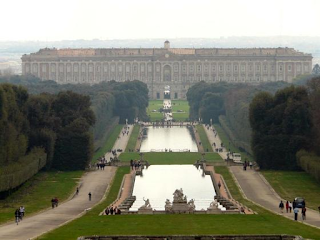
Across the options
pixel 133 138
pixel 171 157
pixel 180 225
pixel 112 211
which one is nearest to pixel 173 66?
pixel 133 138

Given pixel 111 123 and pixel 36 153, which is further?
pixel 111 123

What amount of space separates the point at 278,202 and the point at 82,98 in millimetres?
25796

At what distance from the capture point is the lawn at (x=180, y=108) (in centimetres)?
12075

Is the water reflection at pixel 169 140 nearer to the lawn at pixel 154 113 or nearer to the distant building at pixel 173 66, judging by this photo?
the lawn at pixel 154 113

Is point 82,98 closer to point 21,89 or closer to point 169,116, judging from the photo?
point 21,89

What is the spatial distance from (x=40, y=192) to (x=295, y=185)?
11.7 m

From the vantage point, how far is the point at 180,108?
139625 millimetres

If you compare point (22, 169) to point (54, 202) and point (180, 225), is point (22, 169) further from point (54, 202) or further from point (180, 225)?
point (180, 225)

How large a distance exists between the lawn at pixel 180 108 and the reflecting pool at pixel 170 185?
51081 millimetres

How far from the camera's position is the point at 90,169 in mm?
66875

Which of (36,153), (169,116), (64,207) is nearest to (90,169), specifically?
(36,153)

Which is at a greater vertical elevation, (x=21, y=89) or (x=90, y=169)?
(x=21, y=89)

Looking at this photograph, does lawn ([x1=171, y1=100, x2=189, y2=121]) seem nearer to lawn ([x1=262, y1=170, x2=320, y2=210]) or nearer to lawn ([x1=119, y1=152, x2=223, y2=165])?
lawn ([x1=119, y1=152, x2=223, y2=165])

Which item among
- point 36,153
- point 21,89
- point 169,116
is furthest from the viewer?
point 169,116
